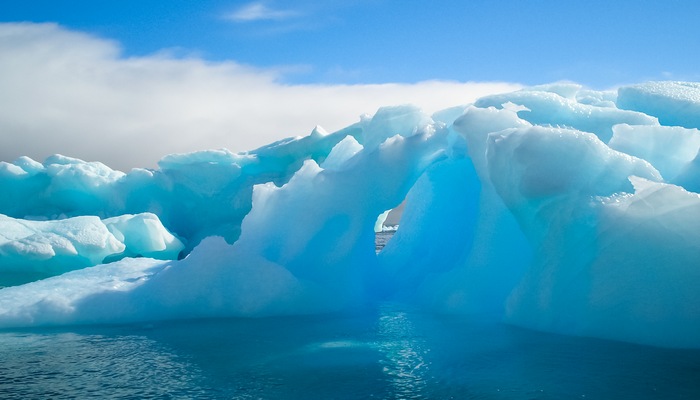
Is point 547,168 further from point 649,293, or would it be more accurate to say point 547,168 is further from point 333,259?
point 333,259

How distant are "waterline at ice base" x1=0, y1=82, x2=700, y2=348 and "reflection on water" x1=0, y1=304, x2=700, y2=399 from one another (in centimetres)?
46

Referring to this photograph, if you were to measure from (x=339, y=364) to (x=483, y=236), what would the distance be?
3.09 m

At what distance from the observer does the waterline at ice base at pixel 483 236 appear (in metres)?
5.30

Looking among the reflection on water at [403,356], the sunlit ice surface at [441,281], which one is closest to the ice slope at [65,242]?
the sunlit ice surface at [441,281]

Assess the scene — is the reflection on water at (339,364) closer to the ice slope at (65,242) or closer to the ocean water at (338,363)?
the ocean water at (338,363)

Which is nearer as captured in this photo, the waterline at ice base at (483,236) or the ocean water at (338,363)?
the ocean water at (338,363)

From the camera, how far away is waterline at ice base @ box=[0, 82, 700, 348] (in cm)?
530

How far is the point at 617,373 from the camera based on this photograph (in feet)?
13.8

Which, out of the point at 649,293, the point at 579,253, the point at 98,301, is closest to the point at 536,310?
the point at 579,253

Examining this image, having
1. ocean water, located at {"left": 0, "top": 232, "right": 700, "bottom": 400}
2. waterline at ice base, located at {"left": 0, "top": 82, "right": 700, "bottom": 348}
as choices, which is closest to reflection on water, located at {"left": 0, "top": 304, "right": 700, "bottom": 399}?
ocean water, located at {"left": 0, "top": 232, "right": 700, "bottom": 400}

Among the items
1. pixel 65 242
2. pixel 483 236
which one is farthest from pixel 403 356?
pixel 65 242

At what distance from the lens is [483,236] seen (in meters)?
7.11

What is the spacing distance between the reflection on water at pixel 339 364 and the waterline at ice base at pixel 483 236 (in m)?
0.46

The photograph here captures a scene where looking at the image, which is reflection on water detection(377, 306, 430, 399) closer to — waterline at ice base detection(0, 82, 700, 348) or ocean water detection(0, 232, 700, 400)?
ocean water detection(0, 232, 700, 400)
